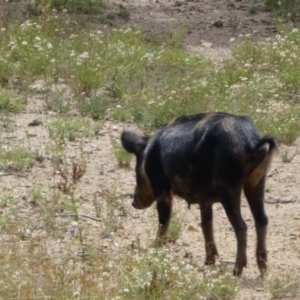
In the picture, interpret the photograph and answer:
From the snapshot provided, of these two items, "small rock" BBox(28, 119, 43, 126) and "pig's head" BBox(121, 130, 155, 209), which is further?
"small rock" BBox(28, 119, 43, 126)

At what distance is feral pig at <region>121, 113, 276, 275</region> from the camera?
6750mm

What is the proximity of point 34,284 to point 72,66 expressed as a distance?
6.04 meters

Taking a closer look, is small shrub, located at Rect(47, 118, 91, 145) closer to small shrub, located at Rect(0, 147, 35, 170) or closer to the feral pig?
small shrub, located at Rect(0, 147, 35, 170)

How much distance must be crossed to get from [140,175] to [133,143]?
28 cm

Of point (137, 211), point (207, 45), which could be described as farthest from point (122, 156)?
point (207, 45)

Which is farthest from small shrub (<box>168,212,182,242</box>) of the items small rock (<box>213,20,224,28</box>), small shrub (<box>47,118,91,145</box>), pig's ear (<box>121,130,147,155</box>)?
small rock (<box>213,20,224,28</box>)

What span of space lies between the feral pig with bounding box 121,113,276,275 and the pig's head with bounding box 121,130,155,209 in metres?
0.12

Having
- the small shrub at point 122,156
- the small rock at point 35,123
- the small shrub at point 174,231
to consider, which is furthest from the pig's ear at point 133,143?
the small rock at point 35,123

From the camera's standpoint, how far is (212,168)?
6891 mm

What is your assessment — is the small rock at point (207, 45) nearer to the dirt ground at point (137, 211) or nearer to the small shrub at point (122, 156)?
the dirt ground at point (137, 211)

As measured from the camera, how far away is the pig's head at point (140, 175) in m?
7.89

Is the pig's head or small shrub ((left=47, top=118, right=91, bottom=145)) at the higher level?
A: the pig's head

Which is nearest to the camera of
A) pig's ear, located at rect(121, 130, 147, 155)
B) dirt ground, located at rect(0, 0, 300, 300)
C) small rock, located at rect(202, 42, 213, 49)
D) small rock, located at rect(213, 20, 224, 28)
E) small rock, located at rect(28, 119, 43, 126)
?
dirt ground, located at rect(0, 0, 300, 300)

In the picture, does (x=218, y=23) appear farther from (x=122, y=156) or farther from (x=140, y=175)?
(x=140, y=175)
